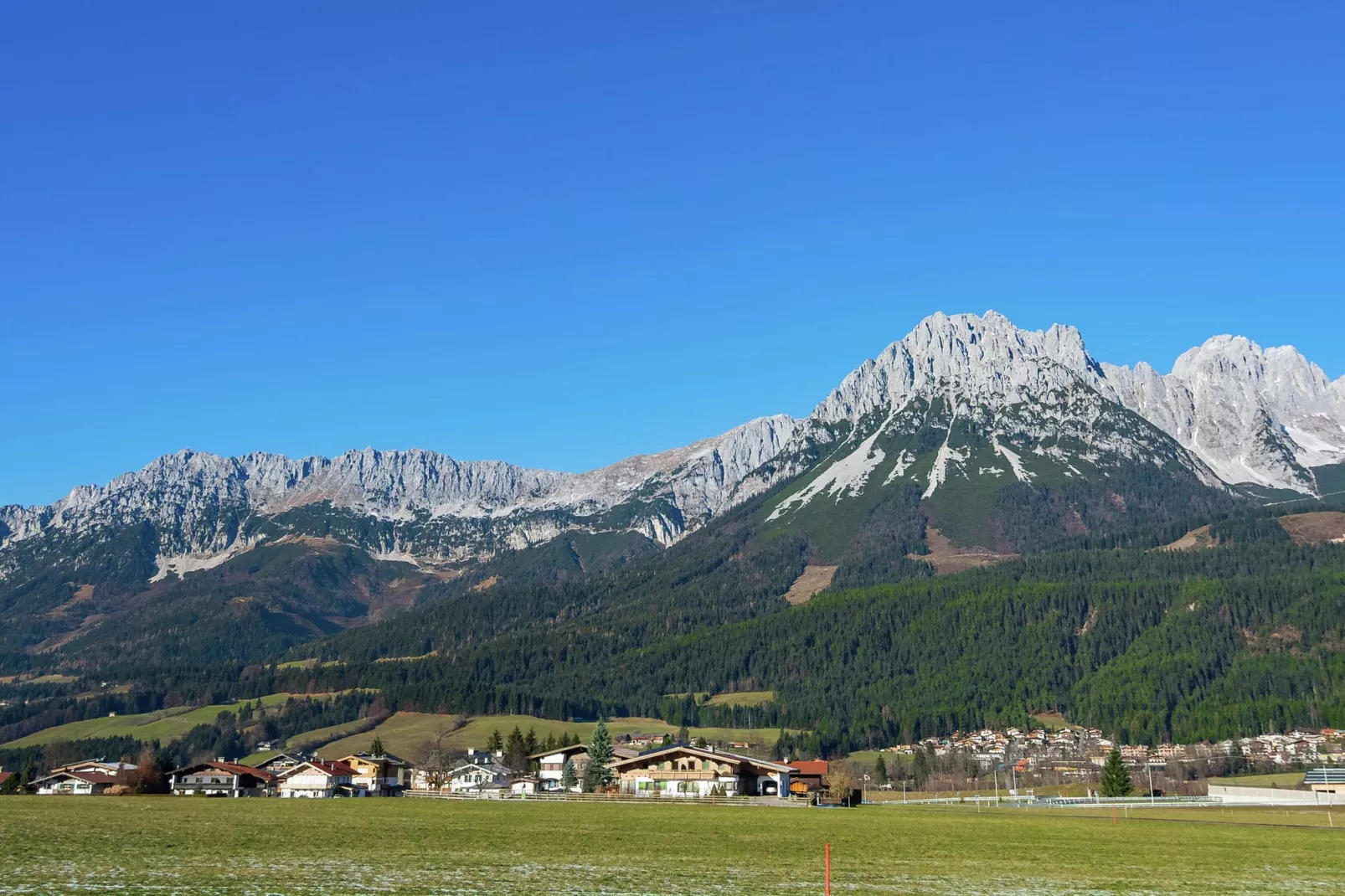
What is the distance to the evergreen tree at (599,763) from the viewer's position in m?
147

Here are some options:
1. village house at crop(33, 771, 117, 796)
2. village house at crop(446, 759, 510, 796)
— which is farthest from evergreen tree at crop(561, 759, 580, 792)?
village house at crop(33, 771, 117, 796)

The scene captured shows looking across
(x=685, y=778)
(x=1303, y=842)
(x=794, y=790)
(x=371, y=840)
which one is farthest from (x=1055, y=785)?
(x=371, y=840)

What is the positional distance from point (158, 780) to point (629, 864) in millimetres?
147982

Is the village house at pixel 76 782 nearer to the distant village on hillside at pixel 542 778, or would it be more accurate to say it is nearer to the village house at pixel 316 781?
the distant village on hillside at pixel 542 778

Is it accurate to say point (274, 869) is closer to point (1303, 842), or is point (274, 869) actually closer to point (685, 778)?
point (1303, 842)

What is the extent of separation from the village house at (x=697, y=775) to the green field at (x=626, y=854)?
167ft

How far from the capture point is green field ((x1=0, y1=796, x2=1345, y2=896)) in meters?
39.0

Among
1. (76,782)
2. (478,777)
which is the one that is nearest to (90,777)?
(76,782)

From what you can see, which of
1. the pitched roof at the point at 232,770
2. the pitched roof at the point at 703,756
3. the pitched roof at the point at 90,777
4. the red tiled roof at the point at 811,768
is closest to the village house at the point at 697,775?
the pitched roof at the point at 703,756

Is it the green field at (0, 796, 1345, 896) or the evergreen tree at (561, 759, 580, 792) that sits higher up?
the green field at (0, 796, 1345, 896)

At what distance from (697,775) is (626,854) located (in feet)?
296

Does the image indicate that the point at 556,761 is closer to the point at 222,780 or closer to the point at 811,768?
the point at 811,768

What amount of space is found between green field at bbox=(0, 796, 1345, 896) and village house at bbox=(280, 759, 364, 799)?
93.6 m

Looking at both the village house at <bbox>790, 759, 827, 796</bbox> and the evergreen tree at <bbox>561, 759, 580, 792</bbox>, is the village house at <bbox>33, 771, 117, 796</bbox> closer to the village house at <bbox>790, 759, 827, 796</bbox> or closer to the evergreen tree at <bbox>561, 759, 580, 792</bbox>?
the evergreen tree at <bbox>561, 759, 580, 792</bbox>
